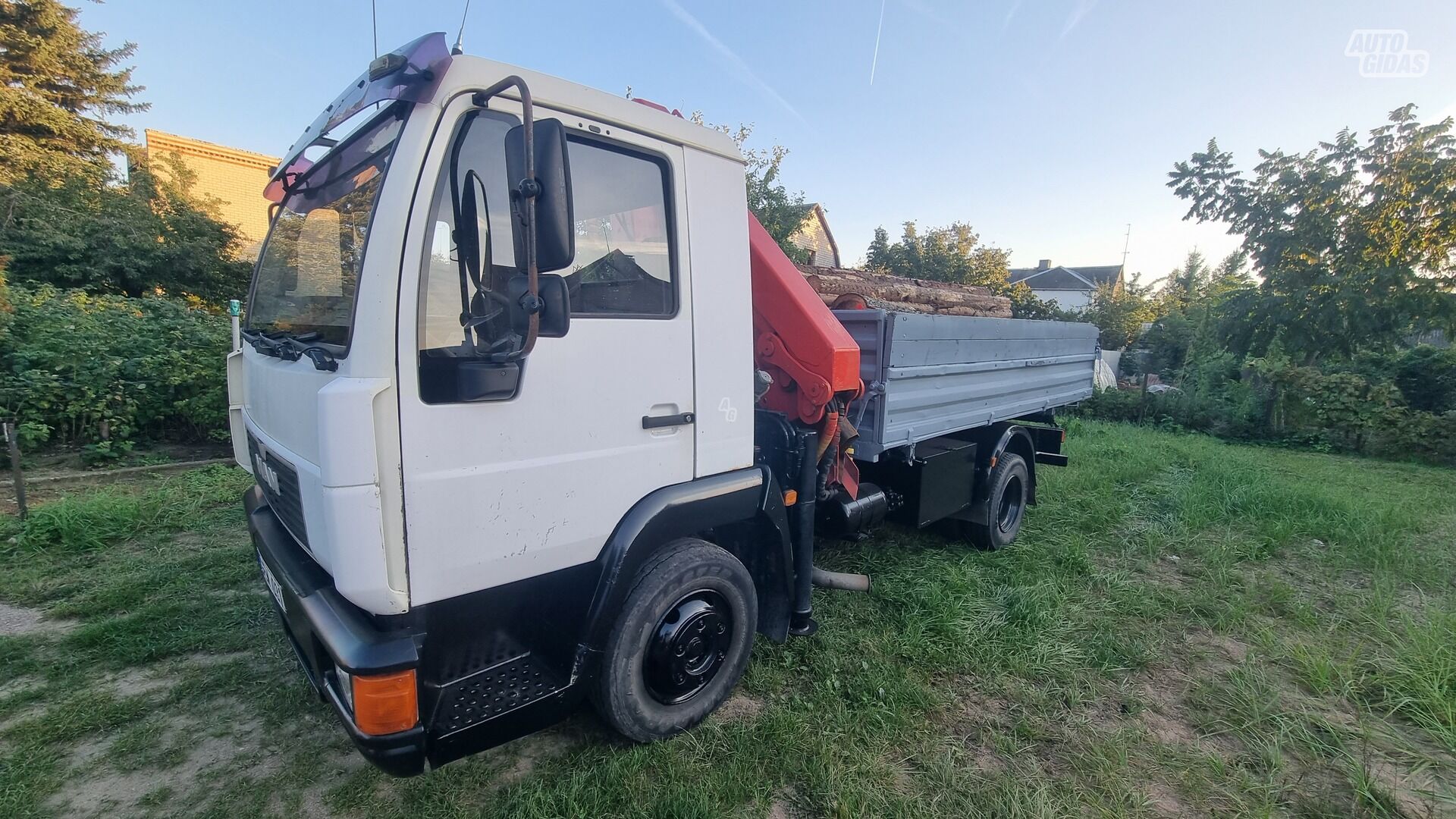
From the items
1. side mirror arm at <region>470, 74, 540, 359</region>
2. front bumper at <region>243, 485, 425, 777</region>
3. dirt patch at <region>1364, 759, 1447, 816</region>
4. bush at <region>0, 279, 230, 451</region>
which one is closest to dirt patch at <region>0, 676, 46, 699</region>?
front bumper at <region>243, 485, 425, 777</region>

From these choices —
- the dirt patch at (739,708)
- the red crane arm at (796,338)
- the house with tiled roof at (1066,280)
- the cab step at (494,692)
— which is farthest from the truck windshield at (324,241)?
the house with tiled roof at (1066,280)

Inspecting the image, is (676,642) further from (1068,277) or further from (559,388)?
(1068,277)

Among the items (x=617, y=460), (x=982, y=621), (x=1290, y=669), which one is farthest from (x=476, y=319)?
(x=1290, y=669)

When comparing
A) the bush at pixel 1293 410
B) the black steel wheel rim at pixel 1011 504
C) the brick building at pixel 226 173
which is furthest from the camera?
the brick building at pixel 226 173

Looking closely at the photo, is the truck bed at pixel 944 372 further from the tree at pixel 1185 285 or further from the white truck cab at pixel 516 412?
the tree at pixel 1185 285

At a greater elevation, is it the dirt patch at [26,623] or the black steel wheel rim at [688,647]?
the black steel wheel rim at [688,647]

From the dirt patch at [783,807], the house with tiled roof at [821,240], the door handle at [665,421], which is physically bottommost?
the dirt patch at [783,807]

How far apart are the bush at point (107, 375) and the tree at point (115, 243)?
502cm

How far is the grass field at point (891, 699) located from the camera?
6.97 ft

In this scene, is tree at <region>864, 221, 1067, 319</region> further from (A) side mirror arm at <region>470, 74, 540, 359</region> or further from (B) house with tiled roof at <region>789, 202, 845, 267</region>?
(A) side mirror arm at <region>470, 74, 540, 359</region>

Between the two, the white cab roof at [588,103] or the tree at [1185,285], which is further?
the tree at [1185,285]

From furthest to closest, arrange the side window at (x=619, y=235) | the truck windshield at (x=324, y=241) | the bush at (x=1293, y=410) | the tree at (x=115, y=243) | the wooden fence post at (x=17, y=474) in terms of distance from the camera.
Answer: the tree at (x=115, y=243), the bush at (x=1293, y=410), the wooden fence post at (x=17, y=474), the side window at (x=619, y=235), the truck windshield at (x=324, y=241)

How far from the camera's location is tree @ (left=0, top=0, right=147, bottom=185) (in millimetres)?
12305

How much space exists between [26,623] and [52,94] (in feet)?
59.8
